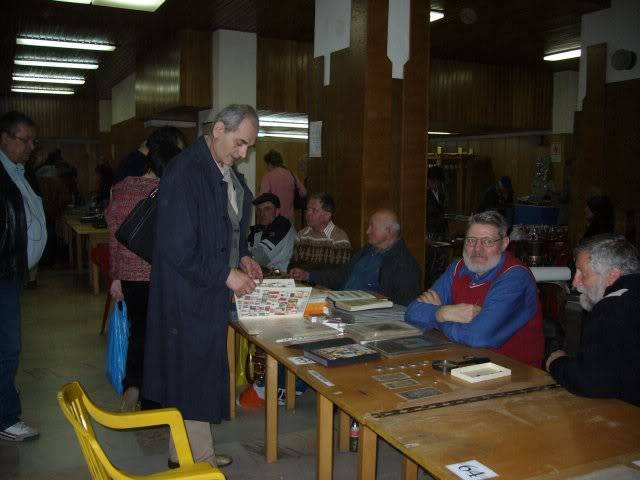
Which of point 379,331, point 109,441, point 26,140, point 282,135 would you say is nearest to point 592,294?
point 379,331

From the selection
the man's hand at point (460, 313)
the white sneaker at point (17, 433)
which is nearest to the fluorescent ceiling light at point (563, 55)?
the man's hand at point (460, 313)

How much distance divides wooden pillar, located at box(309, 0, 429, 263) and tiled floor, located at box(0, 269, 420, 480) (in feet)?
5.40

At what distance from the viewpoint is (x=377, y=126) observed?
4.73 meters

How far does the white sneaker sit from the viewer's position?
10.6 feet

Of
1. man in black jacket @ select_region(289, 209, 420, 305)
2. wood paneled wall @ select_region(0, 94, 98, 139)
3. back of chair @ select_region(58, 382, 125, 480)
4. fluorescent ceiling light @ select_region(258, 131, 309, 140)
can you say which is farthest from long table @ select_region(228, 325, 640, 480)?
wood paneled wall @ select_region(0, 94, 98, 139)

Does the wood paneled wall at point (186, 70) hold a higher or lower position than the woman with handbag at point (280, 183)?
higher

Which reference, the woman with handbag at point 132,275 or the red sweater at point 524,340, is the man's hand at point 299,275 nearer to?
the woman with handbag at point 132,275

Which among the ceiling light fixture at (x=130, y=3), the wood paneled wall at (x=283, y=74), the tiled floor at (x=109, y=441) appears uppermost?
the ceiling light fixture at (x=130, y=3)

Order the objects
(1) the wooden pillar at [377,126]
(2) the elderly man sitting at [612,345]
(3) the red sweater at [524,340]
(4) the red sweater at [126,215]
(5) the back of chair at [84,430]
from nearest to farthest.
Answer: (5) the back of chair at [84,430]
(2) the elderly man sitting at [612,345]
(3) the red sweater at [524,340]
(4) the red sweater at [126,215]
(1) the wooden pillar at [377,126]

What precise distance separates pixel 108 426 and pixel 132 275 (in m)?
1.66

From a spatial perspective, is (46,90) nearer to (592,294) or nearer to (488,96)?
(488,96)

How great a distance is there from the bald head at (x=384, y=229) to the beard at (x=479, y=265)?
78cm

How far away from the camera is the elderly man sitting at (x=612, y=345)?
1.87 meters

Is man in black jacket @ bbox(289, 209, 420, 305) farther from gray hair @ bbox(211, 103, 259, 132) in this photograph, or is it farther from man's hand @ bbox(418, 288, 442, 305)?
gray hair @ bbox(211, 103, 259, 132)
